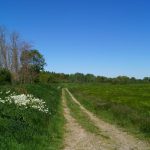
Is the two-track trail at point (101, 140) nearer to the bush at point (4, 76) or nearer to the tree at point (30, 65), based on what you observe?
the bush at point (4, 76)

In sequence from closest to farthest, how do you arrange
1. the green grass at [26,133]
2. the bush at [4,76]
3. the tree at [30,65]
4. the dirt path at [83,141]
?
the green grass at [26,133] → the dirt path at [83,141] → the bush at [4,76] → the tree at [30,65]

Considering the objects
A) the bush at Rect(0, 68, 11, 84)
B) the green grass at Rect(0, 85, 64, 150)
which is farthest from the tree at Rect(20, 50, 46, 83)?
the green grass at Rect(0, 85, 64, 150)

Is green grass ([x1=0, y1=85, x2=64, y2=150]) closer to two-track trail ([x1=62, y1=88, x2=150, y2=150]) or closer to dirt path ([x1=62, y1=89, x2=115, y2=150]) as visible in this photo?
dirt path ([x1=62, y1=89, x2=115, y2=150])

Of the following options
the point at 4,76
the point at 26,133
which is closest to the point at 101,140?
the point at 26,133

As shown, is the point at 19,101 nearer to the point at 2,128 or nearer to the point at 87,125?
the point at 87,125

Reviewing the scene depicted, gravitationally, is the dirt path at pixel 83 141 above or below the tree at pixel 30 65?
below

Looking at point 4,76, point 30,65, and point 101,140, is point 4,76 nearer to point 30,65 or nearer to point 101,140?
point 30,65

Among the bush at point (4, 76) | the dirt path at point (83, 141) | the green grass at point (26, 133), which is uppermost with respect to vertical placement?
the bush at point (4, 76)

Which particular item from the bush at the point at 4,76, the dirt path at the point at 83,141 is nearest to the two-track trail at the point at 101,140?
the dirt path at the point at 83,141

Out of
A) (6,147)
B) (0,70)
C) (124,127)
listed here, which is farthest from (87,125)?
(0,70)

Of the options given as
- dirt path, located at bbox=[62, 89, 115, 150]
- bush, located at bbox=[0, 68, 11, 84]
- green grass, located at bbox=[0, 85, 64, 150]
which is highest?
bush, located at bbox=[0, 68, 11, 84]

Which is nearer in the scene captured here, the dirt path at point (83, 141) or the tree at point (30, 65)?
the dirt path at point (83, 141)

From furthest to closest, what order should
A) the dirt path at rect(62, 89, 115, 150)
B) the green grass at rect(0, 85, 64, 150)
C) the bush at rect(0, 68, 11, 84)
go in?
the bush at rect(0, 68, 11, 84), the dirt path at rect(62, 89, 115, 150), the green grass at rect(0, 85, 64, 150)

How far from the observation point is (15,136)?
1510cm
